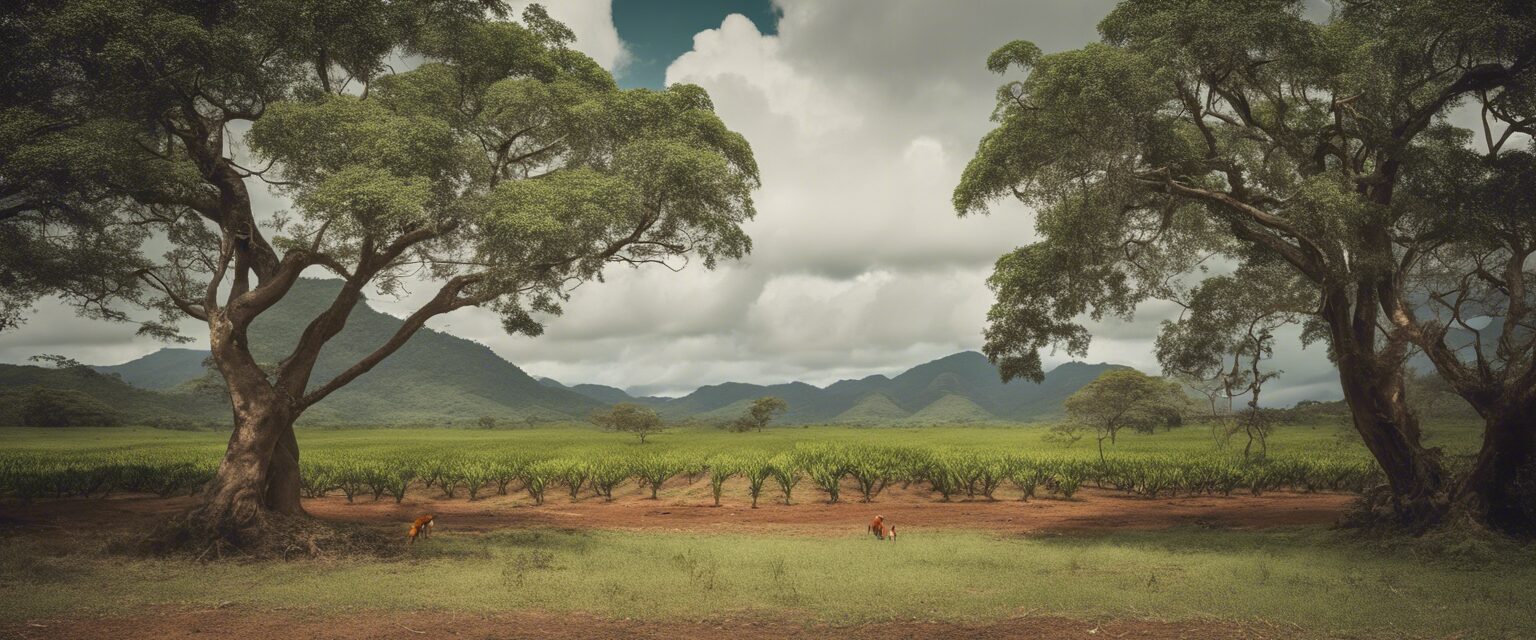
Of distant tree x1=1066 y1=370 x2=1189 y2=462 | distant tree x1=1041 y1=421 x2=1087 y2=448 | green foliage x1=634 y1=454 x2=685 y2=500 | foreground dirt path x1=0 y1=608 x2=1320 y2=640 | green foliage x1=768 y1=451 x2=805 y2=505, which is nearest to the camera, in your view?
foreground dirt path x1=0 y1=608 x2=1320 y2=640

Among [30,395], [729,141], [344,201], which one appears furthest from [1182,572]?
[30,395]

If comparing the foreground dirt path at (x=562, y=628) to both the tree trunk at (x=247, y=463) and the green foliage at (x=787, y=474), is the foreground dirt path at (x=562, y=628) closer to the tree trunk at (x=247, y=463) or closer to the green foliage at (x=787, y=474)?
the tree trunk at (x=247, y=463)

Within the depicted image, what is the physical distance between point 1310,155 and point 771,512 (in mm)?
16766

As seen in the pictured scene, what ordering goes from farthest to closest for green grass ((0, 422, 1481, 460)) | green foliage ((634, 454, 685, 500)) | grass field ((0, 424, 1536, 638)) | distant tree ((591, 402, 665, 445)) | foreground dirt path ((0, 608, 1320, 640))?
distant tree ((591, 402, 665, 445)) → green grass ((0, 422, 1481, 460)) → green foliage ((634, 454, 685, 500)) → grass field ((0, 424, 1536, 638)) → foreground dirt path ((0, 608, 1320, 640))

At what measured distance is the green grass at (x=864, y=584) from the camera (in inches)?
348

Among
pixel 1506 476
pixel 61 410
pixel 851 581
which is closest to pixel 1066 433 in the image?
pixel 1506 476

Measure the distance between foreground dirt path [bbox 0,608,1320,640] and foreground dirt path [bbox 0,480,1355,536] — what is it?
353 inches

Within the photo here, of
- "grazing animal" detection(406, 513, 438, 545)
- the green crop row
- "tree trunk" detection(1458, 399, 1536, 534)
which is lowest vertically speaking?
the green crop row

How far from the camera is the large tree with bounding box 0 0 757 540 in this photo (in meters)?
12.4

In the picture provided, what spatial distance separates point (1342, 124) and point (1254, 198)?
2.17 meters

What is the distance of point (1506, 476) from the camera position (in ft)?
43.5

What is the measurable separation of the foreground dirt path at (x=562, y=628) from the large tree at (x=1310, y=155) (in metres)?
9.24

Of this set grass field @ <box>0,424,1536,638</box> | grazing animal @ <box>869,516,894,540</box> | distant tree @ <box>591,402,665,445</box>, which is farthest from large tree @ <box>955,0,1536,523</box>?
distant tree @ <box>591,402,665,445</box>

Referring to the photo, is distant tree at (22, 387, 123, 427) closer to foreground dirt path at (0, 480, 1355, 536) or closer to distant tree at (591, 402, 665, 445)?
distant tree at (591, 402, 665, 445)
